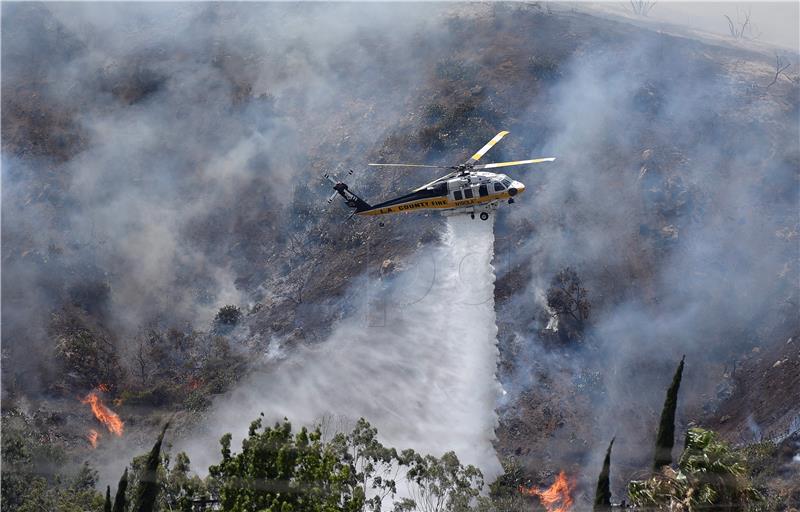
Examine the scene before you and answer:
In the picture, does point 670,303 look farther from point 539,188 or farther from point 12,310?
point 12,310

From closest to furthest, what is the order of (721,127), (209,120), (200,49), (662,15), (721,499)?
(721,499) < (721,127) < (209,120) < (200,49) < (662,15)

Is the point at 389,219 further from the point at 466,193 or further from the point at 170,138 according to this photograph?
the point at 170,138

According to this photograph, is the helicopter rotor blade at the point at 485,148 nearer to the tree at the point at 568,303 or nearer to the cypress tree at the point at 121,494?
the tree at the point at 568,303

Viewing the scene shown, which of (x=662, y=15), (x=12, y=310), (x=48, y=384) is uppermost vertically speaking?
(x=662, y=15)

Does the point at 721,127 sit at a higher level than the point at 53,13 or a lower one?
lower

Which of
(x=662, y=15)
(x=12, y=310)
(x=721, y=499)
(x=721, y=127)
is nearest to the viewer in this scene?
(x=721, y=499)


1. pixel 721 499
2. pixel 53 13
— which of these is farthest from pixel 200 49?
pixel 721 499

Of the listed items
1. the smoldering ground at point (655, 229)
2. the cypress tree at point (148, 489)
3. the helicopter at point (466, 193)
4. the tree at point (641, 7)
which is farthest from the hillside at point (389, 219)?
the tree at point (641, 7)
